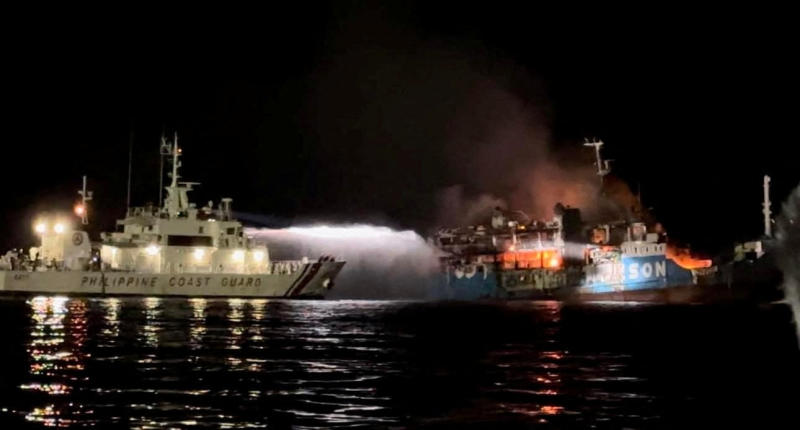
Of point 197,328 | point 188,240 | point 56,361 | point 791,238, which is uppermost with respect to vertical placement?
point 188,240

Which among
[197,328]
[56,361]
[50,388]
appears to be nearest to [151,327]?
[197,328]

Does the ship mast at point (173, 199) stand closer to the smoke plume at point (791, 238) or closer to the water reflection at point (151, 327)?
the water reflection at point (151, 327)

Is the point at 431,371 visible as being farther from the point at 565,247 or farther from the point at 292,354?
the point at 565,247

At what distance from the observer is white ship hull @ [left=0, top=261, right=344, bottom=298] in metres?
97.4

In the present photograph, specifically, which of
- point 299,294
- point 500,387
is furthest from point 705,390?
point 299,294

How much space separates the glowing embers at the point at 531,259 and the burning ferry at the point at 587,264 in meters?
0.12

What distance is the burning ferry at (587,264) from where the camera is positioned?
97.2 metres

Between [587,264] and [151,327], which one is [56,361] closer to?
[151,327]

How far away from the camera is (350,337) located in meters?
47.7

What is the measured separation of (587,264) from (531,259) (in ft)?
28.3

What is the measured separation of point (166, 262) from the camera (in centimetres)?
10000

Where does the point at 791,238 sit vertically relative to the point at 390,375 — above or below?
above

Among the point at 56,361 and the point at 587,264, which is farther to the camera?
the point at 587,264

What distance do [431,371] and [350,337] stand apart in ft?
50.9
